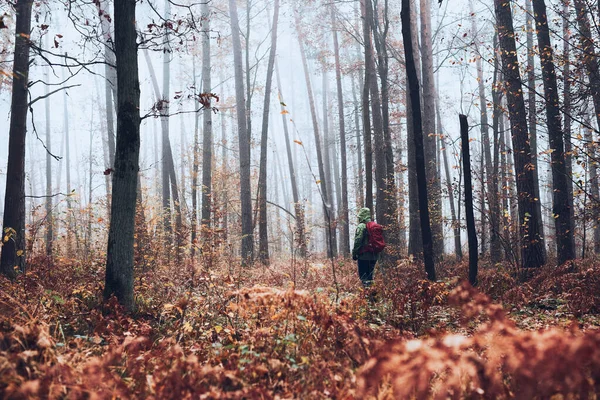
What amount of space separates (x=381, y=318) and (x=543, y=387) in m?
3.19

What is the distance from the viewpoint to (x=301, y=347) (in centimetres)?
326

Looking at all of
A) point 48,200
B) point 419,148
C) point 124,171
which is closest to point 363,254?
point 419,148

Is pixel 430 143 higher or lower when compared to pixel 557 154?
higher

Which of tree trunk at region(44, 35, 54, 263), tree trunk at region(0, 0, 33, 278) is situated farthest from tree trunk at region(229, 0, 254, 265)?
tree trunk at region(0, 0, 33, 278)

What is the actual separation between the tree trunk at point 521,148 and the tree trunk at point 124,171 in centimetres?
717

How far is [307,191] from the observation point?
51.0m

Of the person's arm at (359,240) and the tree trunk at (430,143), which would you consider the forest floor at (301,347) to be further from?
the tree trunk at (430,143)

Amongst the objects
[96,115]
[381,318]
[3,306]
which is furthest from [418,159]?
[96,115]

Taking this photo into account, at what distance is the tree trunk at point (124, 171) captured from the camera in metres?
4.76

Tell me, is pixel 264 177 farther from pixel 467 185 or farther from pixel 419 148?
pixel 467 185

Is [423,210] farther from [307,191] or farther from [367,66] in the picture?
[307,191]

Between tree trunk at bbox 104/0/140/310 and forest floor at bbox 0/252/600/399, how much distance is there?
0.39 meters

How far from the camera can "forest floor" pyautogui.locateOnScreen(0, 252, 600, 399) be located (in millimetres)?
1938

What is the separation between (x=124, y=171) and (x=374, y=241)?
477 centimetres
